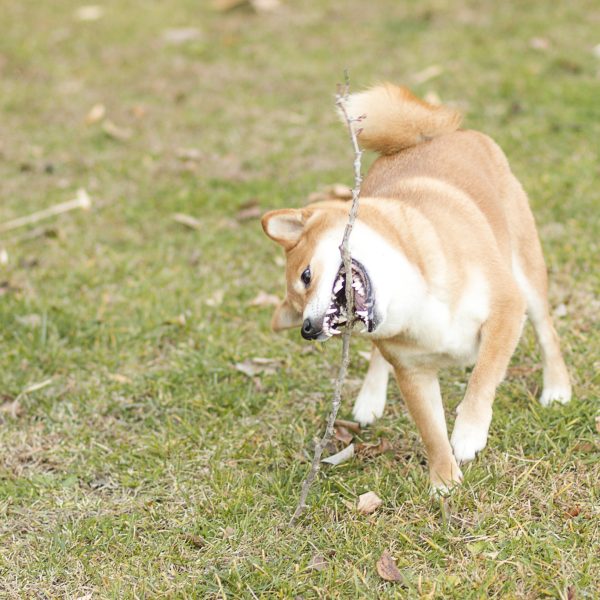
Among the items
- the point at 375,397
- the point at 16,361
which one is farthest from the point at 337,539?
the point at 16,361

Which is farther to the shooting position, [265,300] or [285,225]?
[265,300]

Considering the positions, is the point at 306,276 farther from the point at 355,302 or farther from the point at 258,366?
the point at 258,366

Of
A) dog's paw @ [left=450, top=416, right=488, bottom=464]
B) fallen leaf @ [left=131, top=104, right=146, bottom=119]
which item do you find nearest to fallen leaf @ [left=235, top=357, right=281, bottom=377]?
dog's paw @ [left=450, top=416, right=488, bottom=464]

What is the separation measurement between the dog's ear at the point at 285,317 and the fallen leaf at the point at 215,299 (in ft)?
4.15

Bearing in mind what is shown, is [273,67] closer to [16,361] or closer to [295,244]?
[16,361]

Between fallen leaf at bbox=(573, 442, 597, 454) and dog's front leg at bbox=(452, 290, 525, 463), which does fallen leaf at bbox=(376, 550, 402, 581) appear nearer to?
dog's front leg at bbox=(452, 290, 525, 463)

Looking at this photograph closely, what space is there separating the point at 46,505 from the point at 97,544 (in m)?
0.36

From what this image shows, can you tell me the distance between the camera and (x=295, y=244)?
3.26m

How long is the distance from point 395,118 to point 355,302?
3.95 feet

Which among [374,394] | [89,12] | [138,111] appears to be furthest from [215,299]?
[89,12]

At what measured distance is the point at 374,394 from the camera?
12.2 feet

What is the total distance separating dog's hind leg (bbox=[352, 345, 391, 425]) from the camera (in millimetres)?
3689

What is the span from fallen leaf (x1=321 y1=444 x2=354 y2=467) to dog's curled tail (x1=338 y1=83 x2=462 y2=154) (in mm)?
1310

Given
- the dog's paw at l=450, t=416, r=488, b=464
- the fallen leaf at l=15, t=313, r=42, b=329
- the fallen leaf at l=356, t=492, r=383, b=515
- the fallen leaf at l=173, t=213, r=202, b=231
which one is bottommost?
the fallen leaf at l=173, t=213, r=202, b=231
